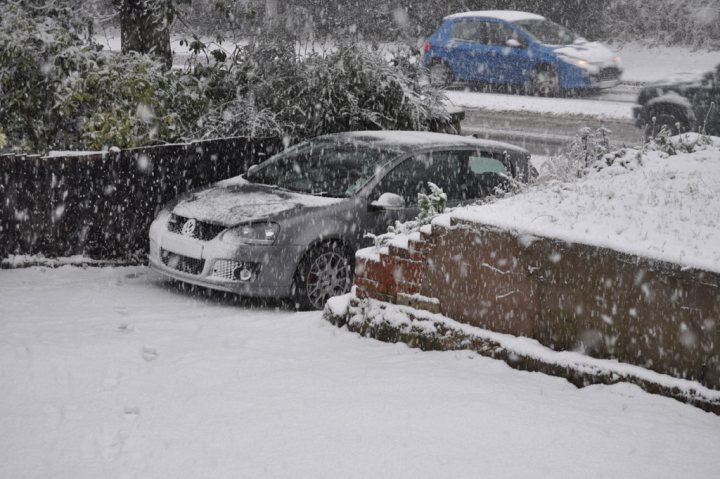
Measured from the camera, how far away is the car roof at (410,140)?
8320mm

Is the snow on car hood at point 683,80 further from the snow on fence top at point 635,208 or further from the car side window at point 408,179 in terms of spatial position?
the snow on fence top at point 635,208

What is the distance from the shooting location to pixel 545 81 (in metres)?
21.8

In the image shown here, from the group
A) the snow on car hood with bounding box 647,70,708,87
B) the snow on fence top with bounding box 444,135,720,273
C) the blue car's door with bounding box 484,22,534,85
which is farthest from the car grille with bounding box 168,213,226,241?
the blue car's door with bounding box 484,22,534,85

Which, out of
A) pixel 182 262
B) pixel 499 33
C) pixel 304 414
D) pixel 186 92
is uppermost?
pixel 499 33

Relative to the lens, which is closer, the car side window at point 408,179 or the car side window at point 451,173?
the car side window at point 408,179

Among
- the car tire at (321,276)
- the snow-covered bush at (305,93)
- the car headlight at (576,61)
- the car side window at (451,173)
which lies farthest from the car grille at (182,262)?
the car headlight at (576,61)

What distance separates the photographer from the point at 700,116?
1439cm

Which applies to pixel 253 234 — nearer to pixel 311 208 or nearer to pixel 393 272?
pixel 311 208

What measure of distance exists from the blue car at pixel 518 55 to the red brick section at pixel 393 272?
633 inches

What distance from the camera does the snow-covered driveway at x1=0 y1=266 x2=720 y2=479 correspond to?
13.4 ft

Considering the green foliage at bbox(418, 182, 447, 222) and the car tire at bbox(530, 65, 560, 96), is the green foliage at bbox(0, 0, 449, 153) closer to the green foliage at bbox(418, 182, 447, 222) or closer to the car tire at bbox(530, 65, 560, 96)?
the green foliage at bbox(418, 182, 447, 222)

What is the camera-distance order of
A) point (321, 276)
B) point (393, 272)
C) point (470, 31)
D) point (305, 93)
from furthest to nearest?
point (470, 31), point (305, 93), point (321, 276), point (393, 272)

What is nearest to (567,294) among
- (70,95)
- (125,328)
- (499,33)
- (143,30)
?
(125,328)

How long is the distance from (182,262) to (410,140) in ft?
8.15
